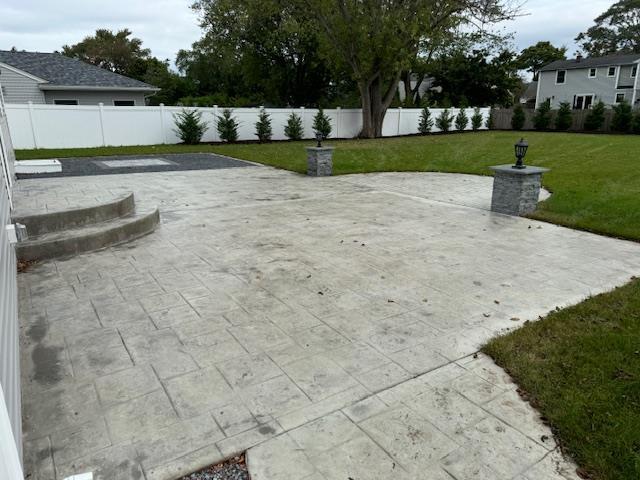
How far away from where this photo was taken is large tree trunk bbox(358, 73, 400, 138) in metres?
21.3

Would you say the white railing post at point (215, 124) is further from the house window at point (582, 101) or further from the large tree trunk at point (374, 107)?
the house window at point (582, 101)

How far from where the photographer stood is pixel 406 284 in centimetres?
414

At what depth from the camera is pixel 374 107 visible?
21.8 meters

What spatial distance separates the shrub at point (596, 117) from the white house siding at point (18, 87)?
2653cm

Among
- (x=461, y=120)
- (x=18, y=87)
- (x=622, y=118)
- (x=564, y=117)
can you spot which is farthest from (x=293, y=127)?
(x=622, y=118)

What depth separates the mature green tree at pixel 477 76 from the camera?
3102cm

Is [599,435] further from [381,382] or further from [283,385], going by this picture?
[283,385]

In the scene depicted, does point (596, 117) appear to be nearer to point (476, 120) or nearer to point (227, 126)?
point (476, 120)

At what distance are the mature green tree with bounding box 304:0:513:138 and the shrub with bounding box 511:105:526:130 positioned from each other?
27.3 feet

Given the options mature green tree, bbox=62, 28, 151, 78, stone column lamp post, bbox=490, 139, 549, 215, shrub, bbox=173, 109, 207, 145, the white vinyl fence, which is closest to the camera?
stone column lamp post, bbox=490, 139, 549, 215

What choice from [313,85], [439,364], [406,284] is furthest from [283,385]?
[313,85]

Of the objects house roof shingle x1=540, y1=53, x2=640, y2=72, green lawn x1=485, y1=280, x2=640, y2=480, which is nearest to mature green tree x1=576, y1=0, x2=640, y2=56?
house roof shingle x1=540, y1=53, x2=640, y2=72

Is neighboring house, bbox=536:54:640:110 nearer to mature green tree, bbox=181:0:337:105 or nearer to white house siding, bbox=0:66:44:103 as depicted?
mature green tree, bbox=181:0:337:105

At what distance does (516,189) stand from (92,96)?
61.8ft
